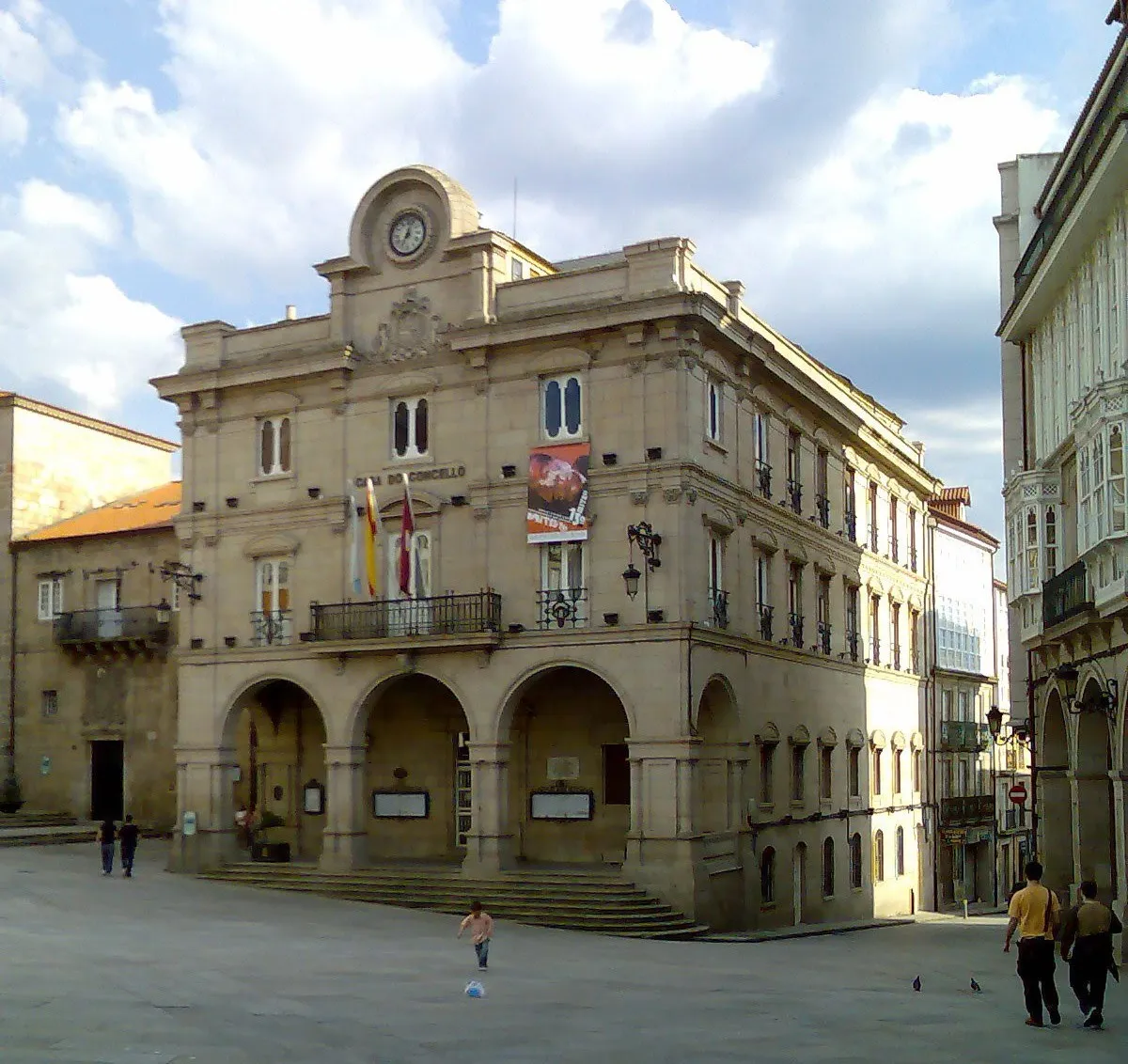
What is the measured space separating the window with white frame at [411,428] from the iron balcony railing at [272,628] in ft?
15.9

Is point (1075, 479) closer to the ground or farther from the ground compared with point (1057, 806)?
farther from the ground

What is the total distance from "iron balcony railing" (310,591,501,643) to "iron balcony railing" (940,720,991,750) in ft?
80.9

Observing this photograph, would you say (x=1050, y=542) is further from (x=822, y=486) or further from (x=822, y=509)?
(x=822, y=486)

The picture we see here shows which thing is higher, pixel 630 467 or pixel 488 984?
pixel 630 467

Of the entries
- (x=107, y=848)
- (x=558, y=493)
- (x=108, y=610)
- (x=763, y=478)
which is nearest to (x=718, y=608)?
(x=558, y=493)

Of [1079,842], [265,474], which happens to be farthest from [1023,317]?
[265,474]

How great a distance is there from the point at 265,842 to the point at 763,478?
15.1m

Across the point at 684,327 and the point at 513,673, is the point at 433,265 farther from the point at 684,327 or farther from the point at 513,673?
the point at 513,673

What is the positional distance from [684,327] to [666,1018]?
1748 centimetres

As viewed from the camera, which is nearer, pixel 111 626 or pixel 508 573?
pixel 508 573

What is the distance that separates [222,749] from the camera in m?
37.2

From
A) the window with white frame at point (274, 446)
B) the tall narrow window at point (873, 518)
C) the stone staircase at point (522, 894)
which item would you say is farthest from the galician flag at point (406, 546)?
the tall narrow window at point (873, 518)

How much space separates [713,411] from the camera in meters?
34.7

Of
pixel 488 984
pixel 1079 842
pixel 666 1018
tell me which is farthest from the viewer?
pixel 1079 842
